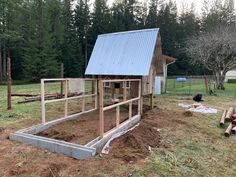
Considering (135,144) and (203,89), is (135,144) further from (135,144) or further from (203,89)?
(203,89)

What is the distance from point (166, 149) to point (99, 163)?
1628 millimetres

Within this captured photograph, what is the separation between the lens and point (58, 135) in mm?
5449

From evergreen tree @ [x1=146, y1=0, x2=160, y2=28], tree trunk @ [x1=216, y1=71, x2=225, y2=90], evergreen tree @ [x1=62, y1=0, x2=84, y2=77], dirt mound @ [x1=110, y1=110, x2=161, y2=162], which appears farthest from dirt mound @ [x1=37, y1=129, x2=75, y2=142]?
evergreen tree @ [x1=146, y1=0, x2=160, y2=28]

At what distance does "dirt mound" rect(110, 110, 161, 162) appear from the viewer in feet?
14.0

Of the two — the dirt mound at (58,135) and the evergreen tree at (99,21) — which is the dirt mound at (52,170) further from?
the evergreen tree at (99,21)

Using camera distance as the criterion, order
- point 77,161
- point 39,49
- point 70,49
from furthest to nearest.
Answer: point 70,49 → point 39,49 → point 77,161

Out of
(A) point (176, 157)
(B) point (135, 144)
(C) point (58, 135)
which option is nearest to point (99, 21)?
(C) point (58, 135)

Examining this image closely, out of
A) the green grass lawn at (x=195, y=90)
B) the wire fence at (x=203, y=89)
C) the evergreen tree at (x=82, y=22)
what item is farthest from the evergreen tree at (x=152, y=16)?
the green grass lawn at (x=195, y=90)

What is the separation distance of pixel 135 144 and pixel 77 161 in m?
1.31

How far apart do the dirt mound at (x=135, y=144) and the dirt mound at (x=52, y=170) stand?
104 cm

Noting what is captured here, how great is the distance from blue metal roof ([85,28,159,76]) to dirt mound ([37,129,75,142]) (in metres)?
3.45

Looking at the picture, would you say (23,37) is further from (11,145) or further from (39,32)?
(11,145)

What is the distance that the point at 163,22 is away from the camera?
3972 cm

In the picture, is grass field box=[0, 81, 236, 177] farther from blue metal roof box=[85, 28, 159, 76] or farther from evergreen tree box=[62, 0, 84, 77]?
evergreen tree box=[62, 0, 84, 77]
